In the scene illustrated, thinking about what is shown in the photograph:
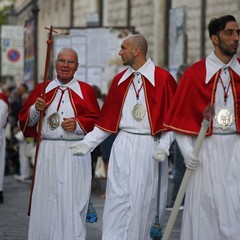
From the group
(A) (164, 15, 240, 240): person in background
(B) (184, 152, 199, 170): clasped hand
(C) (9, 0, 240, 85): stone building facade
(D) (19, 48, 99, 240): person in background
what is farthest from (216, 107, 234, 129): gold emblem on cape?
(C) (9, 0, 240, 85): stone building facade

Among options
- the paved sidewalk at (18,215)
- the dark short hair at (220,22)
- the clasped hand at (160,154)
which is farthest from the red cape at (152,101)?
the paved sidewalk at (18,215)

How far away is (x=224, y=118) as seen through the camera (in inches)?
334

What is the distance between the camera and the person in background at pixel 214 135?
330 inches

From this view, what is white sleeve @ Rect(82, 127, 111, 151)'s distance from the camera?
9.55 metres

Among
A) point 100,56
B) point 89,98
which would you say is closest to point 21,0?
point 100,56

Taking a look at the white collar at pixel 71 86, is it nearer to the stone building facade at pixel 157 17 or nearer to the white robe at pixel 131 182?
the white robe at pixel 131 182

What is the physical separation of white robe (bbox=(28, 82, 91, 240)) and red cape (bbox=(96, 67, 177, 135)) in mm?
828

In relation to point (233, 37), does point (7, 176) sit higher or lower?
lower

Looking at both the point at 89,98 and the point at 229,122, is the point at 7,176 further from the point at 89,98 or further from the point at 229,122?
the point at 229,122

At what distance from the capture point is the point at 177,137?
28.0ft

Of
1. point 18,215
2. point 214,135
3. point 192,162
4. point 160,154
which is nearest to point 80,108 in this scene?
point 160,154

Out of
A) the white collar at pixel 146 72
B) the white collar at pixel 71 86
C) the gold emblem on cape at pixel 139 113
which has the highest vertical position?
the white collar at pixel 146 72

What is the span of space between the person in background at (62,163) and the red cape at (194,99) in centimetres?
191

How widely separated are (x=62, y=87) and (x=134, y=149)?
1.37 meters
